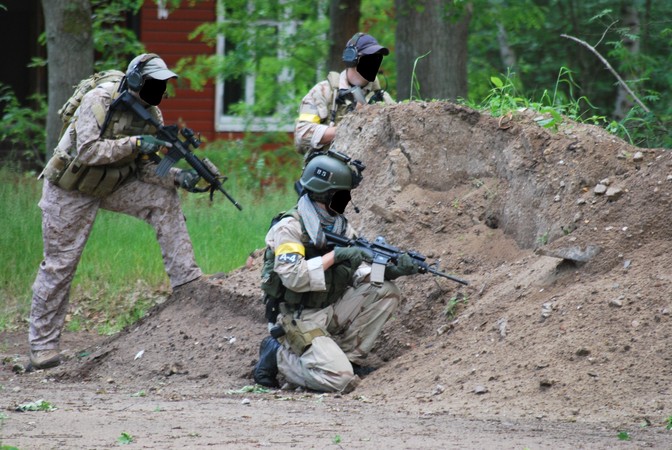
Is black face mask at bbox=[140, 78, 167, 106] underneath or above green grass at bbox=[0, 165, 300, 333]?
above

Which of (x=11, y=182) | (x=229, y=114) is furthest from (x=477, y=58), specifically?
(x=11, y=182)

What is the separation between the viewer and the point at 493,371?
6.33 meters

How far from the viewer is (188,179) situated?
8219 millimetres

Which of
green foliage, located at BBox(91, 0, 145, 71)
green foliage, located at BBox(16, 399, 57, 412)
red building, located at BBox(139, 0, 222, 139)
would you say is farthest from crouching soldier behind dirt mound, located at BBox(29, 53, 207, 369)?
red building, located at BBox(139, 0, 222, 139)

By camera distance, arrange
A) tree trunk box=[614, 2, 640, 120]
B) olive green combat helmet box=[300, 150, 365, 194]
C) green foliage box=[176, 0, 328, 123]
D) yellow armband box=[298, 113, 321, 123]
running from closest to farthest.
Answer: olive green combat helmet box=[300, 150, 365, 194]
yellow armband box=[298, 113, 321, 123]
green foliage box=[176, 0, 328, 123]
tree trunk box=[614, 2, 640, 120]

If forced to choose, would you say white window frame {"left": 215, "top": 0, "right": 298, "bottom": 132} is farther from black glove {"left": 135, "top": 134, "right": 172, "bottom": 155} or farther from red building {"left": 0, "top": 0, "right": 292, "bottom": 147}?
black glove {"left": 135, "top": 134, "right": 172, "bottom": 155}

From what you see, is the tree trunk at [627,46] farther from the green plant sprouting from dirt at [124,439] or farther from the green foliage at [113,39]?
the green plant sprouting from dirt at [124,439]

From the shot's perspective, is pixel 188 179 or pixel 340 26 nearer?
pixel 188 179

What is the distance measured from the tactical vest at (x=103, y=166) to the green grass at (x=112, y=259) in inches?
85.2

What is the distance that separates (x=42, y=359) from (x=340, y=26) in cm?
711

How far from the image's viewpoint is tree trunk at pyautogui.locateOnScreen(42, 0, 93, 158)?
1150 centimetres

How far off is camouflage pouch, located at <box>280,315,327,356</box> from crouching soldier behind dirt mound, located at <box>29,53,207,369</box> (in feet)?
5.41

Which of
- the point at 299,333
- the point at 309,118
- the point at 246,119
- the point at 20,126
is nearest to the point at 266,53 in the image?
the point at 246,119

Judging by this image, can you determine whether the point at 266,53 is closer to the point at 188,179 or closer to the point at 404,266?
the point at 188,179
